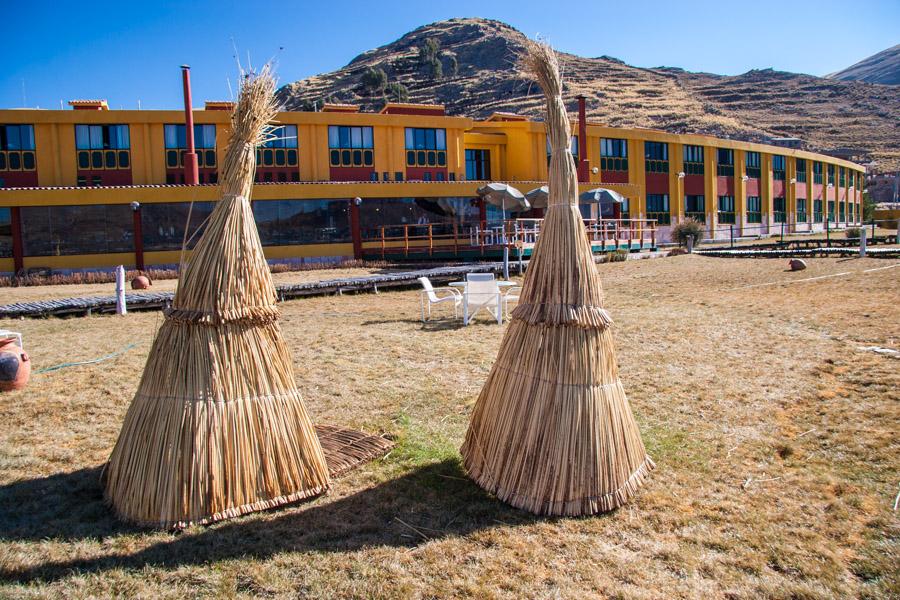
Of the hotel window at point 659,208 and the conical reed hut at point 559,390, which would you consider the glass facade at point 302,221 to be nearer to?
the conical reed hut at point 559,390

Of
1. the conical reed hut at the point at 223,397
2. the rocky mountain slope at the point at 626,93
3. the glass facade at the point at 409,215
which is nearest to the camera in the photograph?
the conical reed hut at the point at 223,397

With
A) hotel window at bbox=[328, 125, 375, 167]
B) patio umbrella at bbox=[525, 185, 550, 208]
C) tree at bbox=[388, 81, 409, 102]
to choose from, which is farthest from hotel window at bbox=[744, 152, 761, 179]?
tree at bbox=[388, 81, 409, 102]

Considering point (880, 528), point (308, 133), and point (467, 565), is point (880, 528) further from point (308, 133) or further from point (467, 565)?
point (308, 133)

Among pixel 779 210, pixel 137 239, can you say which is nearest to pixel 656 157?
pixel 779 210

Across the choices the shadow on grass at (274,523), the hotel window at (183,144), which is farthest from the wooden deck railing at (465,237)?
the shadow on grass at (274,523)

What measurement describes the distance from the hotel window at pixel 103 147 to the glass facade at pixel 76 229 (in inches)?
199

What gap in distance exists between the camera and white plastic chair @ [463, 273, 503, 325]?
10961 mm

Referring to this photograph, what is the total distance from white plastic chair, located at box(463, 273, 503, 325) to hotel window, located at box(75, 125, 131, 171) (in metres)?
23.0

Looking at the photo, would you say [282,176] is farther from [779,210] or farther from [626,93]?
[626,93]

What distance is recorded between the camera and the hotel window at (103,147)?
1098 inches

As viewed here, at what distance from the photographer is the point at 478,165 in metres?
37.5

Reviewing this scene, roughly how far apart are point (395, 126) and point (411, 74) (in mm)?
89038

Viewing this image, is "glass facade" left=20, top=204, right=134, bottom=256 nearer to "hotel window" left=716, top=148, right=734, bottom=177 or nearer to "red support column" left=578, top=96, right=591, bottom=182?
"red support column" left=578, top=96, right=591, bottom=182

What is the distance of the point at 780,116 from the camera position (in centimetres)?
10469
